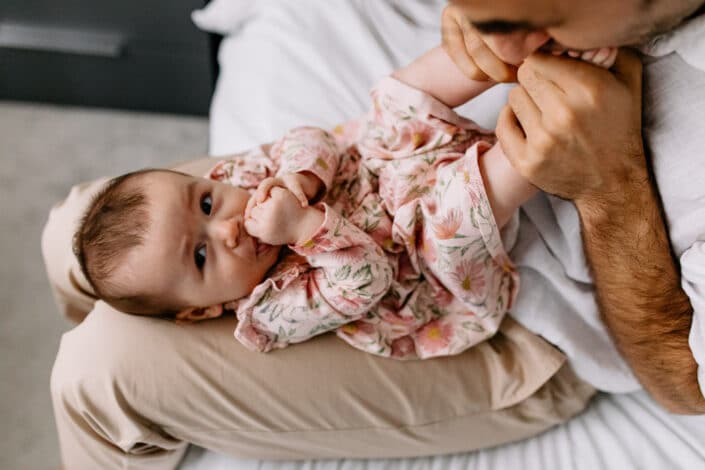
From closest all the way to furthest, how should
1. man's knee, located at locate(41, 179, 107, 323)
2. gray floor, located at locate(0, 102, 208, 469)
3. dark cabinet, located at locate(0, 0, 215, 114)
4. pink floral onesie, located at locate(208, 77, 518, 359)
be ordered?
pink floral onesie, located at locate(208, 77, 518, 359), man's knee, located at locate(41, 179, 107, 323), gray floor, located at locate(0, 102, 208, 469), dark cabinet, located at locate(0, 0, 215, 114)

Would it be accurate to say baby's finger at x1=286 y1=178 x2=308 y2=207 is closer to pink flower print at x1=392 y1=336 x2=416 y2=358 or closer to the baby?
the baby

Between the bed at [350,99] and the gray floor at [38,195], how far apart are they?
56 cm

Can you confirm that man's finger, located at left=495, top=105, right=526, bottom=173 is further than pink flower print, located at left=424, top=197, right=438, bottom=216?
No

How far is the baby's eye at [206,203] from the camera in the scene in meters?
0.99

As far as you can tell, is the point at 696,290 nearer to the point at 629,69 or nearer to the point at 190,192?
the point at 629,69

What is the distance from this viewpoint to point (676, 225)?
792mm

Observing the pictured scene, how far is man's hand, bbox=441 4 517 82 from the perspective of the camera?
0.73 meters

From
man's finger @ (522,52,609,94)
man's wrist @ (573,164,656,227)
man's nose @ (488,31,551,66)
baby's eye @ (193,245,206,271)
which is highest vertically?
man's nose @ (488,31,551,66)

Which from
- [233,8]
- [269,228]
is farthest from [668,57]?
[233,8]

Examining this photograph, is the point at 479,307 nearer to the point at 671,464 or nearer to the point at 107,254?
the point at 671,464

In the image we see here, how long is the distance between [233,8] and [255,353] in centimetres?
84

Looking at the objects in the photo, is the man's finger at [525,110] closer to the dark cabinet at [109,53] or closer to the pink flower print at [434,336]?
the pink flower print at [434,336]

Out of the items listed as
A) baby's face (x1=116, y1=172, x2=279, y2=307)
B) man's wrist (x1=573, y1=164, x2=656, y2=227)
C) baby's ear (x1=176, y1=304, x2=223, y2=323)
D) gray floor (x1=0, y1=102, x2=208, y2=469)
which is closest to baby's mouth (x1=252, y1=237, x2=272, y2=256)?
baby's face (x1=116, y1=172, x2=279, y2=307)

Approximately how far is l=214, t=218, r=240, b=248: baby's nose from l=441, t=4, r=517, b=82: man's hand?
0.36 metres
